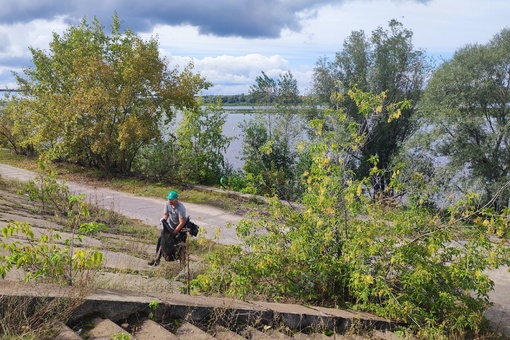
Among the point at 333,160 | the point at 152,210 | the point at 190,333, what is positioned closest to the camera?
the point at 190,333

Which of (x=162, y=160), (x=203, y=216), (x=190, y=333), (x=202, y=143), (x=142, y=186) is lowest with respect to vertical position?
(x=203, y=216)

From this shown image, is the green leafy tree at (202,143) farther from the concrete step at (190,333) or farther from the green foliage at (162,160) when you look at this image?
the concrete step at (190,333)

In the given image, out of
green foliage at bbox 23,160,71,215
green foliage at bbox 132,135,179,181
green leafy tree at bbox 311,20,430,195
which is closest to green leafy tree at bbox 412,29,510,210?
green leafy tree at bbox 311,20,430,195

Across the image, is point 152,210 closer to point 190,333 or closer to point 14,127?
point 190,333

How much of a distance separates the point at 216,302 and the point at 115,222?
7.93m

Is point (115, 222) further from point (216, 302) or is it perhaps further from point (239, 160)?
point (239, 160)

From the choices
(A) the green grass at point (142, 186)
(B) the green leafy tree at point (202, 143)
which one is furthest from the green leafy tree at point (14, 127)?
(B) the green leafy tree at point (202, 143)

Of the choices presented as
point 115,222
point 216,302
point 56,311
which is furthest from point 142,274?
point 115,222

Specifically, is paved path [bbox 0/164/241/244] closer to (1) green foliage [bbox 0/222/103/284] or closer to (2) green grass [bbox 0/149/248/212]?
(2) green grass [bbox 0/149/248/212]

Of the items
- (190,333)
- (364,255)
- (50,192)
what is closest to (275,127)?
(50,192)

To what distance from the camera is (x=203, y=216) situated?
46.3 feet

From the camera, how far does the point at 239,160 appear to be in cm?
2133

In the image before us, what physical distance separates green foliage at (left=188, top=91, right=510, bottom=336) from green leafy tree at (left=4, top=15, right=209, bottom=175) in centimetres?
1242

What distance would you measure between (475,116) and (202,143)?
36.8 feet
